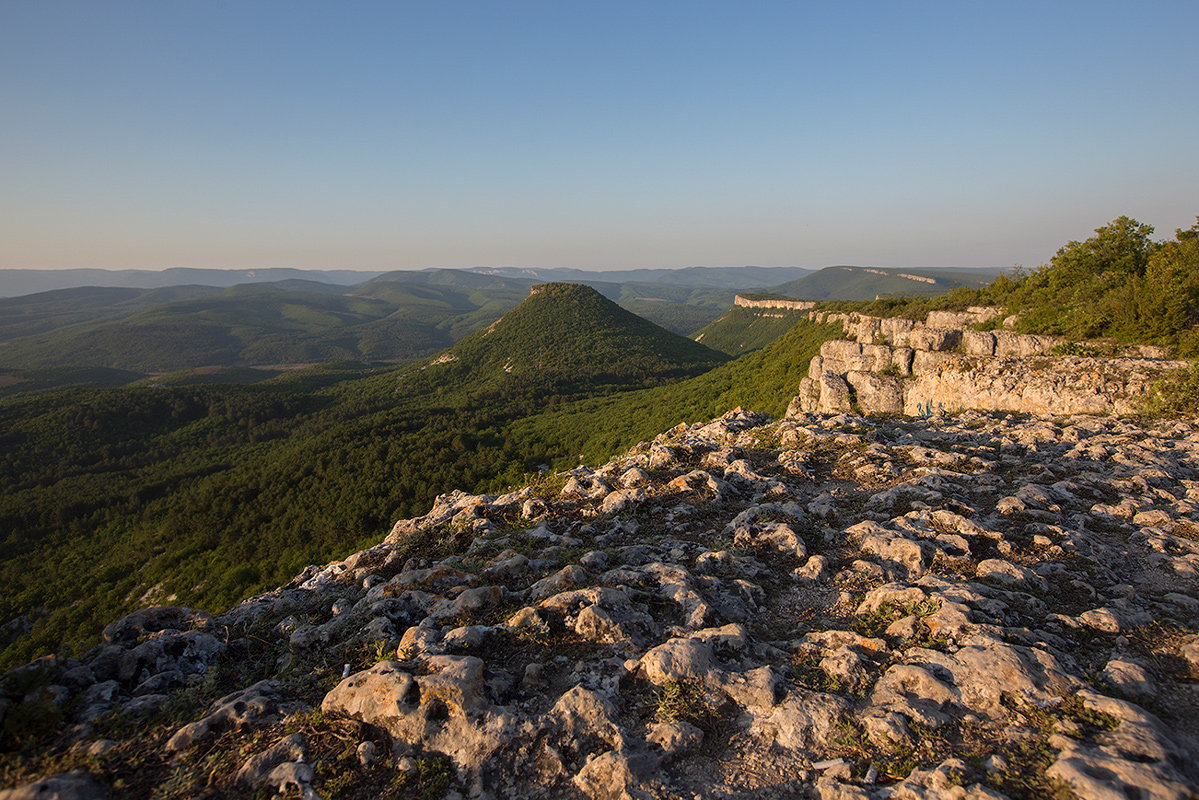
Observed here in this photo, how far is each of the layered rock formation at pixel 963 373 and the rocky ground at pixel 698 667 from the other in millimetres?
6878

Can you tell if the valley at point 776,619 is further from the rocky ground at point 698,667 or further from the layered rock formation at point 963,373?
the layered rock formation at point 963,373

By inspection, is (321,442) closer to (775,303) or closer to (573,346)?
(573,346)

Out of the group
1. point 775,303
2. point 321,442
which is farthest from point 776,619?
point 775,303

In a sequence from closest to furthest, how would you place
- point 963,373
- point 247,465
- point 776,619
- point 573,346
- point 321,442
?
point 776,619 → point 963,373 → point 321,442 → point 247,465 → point 573,346

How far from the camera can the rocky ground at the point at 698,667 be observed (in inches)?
173

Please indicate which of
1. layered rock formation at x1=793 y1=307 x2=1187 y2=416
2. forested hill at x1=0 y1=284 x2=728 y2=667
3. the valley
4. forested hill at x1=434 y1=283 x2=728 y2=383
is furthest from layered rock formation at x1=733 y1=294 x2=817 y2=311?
the valley

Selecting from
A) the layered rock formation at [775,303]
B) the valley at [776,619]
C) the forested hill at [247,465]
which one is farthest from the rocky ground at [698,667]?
the layered rock formation at [775,303]

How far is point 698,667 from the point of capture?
5.65m

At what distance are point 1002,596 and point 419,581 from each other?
9.12 meters

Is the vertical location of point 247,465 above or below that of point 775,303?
below

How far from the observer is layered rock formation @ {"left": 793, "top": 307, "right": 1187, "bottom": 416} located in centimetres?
1560

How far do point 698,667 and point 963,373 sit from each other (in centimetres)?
2060

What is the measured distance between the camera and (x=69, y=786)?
13.4ft

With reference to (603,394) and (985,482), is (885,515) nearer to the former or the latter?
(985,482)
